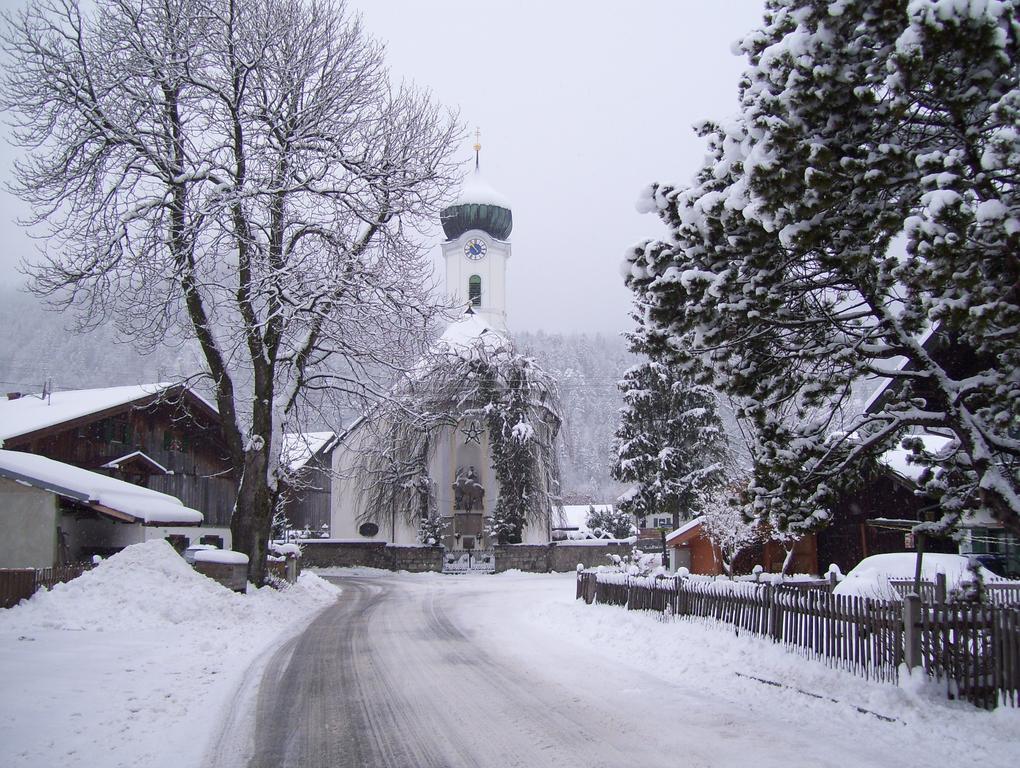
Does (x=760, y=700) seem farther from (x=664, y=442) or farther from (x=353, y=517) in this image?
(x=353, y=517)

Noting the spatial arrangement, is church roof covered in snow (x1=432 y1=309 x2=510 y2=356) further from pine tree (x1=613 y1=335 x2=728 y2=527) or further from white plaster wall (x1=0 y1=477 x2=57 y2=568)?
white plaster wall (x1=0 y1=477 x2=57 y2=568)

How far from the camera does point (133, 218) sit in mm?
16859

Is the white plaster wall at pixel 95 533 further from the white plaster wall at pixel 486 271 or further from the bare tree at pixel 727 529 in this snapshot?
the white plaster wall at pixel 486 271

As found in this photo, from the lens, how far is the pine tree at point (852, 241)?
21.5ft

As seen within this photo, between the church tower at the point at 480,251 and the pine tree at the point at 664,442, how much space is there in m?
22.1

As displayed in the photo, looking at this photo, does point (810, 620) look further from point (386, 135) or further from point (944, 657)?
point (386, 135)

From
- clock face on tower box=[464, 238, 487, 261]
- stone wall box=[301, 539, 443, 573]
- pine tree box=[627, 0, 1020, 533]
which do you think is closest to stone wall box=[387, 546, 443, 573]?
stone wall box=[301, 539, 443, 573]

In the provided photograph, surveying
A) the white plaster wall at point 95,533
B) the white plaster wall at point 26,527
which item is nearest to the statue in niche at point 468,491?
the white plaster wall at point 95,533

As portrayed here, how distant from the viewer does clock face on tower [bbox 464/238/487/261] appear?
187 feet

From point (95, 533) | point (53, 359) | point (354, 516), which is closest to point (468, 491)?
point (354, 516)

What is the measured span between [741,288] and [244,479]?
14.0 m

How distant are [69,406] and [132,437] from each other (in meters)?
2.39

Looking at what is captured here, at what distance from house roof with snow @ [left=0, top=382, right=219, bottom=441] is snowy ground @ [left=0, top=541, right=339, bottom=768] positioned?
766 centimetres

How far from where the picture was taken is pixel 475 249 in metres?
57.0
